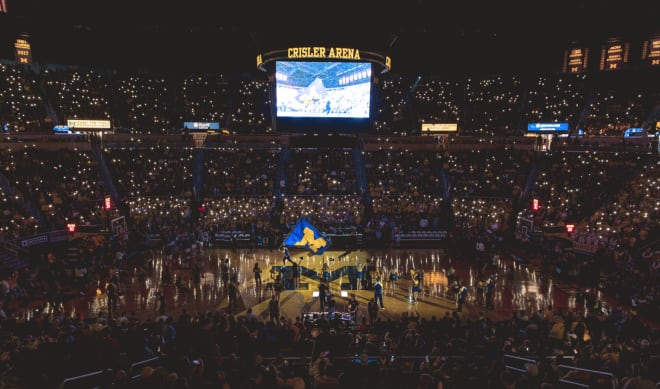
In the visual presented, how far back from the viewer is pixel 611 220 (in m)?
21.7

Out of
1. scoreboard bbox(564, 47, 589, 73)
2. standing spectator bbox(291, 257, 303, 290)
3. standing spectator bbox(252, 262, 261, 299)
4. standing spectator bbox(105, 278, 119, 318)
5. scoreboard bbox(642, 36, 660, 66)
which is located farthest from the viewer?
scoreboard bbox(564, 47, 589, 73)

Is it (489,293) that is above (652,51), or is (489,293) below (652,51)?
below

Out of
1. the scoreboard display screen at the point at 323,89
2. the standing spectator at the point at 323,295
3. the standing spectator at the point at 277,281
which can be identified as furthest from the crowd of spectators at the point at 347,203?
the scoreboard display screen at the point at 323,89

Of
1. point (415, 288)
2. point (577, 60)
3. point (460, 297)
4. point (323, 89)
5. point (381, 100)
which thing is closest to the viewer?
point (460, 297)

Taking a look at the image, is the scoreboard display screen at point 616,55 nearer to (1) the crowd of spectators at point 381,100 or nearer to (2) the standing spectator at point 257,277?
(1) the crowd of spectators at point 381,100

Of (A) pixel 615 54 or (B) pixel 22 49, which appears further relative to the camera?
(B) pixel 22 49

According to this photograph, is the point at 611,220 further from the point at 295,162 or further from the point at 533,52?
the point at 295,162

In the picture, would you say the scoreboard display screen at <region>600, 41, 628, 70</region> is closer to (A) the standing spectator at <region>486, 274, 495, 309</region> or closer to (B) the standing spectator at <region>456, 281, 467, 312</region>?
(A) the standing spectator at <region>486, 274, 495, 309</region>

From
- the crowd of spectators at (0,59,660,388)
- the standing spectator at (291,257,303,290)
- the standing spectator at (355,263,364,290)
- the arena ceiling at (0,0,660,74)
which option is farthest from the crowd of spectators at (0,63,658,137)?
the standing spectator at (291,257,303,290)

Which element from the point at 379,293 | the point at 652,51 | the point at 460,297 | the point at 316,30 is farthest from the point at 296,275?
the point at 652,51

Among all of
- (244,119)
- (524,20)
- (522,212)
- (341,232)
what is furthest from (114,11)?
(522,212)

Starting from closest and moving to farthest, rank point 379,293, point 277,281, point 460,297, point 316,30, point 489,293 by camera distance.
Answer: point 460,297, point 379,293, point 489,293, point 277,281, point 316,30

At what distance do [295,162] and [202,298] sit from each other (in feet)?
48.9

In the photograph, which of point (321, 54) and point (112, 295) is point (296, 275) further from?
point (321, 54)
